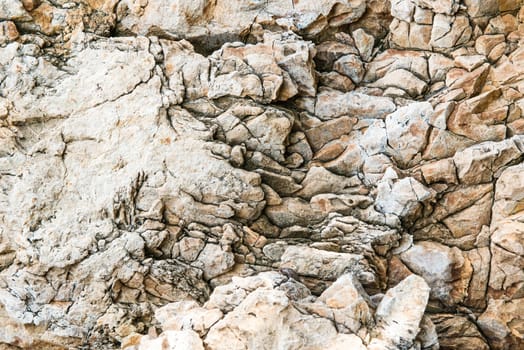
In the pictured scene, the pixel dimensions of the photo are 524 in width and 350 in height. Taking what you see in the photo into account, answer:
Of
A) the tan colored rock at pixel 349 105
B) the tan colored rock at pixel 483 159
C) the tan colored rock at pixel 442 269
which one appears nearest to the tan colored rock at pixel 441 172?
the tan colored rock at pixel 483 159

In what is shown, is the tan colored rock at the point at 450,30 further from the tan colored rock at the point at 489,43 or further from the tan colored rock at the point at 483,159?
the tan colored rock at the point at 483,159

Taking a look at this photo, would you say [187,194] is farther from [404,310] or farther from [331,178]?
[404,310]

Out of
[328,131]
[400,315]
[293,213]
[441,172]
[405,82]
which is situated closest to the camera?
[400,315]

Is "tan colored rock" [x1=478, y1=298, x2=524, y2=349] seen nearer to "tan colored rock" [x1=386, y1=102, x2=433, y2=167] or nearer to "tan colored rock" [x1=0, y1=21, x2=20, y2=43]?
"tan colored rock" [x1=386, y1=102, x2=433, y2=167]

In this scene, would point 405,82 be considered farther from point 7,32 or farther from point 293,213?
point 7,32

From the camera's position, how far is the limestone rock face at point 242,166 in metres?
11.0

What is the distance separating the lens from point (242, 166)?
11.9 meters

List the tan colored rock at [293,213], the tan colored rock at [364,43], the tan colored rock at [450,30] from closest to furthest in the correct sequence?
the tan colored rock at [293,213] < the tan colored rock at [450,30] < the tan colored rock at [364,43]

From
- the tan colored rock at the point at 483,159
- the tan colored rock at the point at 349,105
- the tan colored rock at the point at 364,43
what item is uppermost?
the tan colored rock at the point at 364,43

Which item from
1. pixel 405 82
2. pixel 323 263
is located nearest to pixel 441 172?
pixel 405 82

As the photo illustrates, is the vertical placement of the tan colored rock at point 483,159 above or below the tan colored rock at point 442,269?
above

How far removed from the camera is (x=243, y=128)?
1193cm

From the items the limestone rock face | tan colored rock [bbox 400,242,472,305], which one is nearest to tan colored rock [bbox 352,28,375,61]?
the limestone rock face

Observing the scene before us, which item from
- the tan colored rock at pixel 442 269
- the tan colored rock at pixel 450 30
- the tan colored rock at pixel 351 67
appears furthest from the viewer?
the tan colored rock at pixel 351 67
